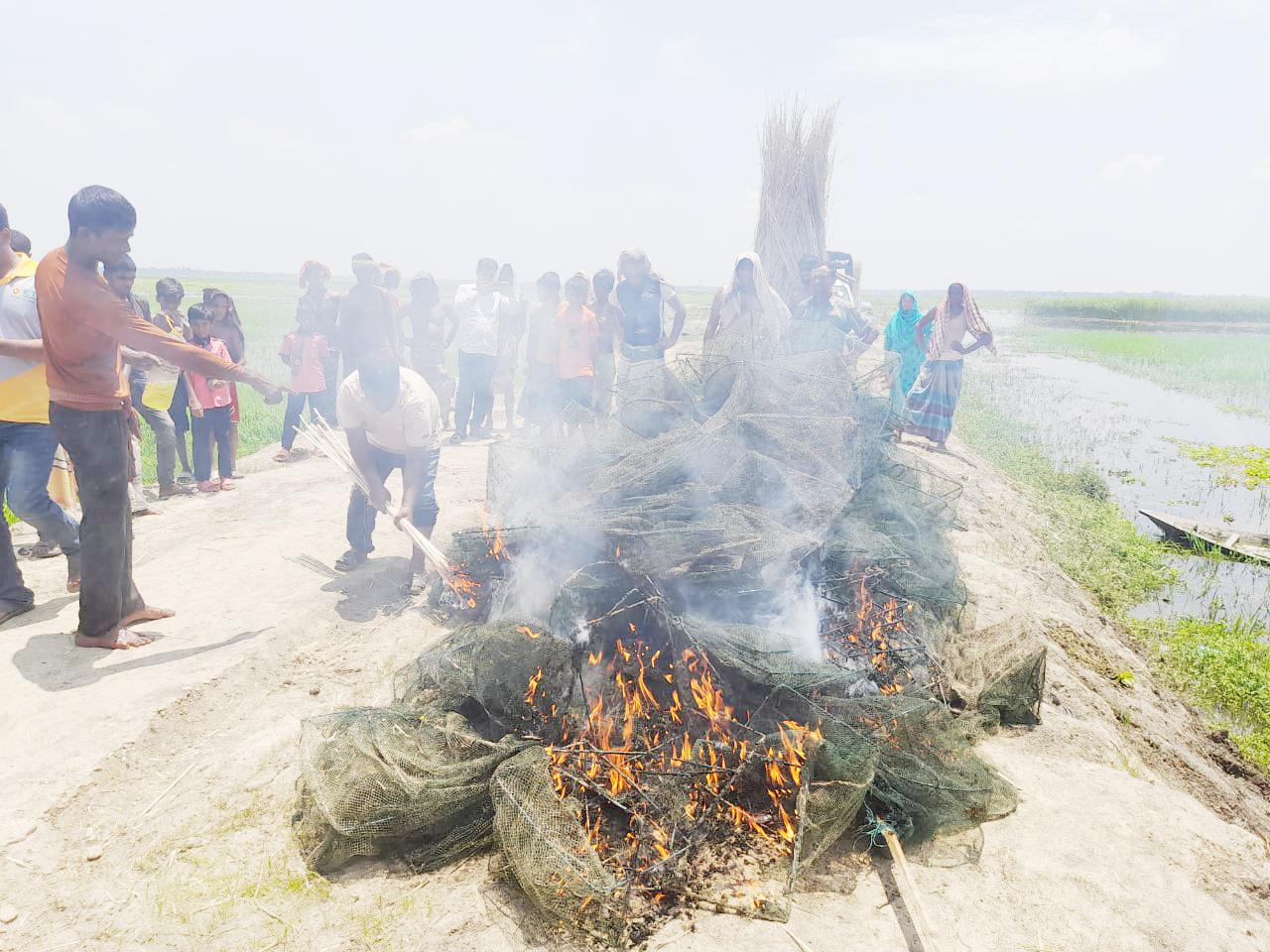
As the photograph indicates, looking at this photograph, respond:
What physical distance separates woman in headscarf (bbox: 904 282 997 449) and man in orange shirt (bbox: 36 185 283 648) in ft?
25.9

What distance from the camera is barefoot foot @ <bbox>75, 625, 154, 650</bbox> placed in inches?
153

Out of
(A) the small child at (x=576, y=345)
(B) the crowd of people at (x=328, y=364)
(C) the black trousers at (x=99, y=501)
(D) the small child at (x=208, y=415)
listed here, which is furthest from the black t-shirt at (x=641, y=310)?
(C) the black trousers at (x=99, y=501)

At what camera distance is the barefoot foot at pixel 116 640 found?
153 inches

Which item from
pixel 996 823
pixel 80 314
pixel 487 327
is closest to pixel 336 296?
pixel 487 327

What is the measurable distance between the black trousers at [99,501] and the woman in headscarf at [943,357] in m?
7.97

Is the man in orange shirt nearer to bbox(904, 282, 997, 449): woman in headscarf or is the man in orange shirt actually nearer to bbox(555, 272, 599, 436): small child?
bbox(555, 272, 599, 436): small child

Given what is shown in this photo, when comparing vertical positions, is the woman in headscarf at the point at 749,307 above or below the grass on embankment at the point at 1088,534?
above

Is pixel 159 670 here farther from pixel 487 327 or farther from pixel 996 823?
pixel 487 327

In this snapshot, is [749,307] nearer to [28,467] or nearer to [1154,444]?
[28,467]

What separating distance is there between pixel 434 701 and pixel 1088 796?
10.1 ft

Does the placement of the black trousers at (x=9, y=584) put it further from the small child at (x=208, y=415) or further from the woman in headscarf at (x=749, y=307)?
the woman in headscarf at (x=749, y=307)

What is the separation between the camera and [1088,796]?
3.31 m

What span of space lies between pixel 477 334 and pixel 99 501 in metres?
5.19

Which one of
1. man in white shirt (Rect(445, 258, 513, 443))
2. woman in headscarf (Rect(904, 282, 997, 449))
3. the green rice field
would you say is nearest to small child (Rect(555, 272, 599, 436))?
man in white shirt (Rect(445, 258, 513, 443))
